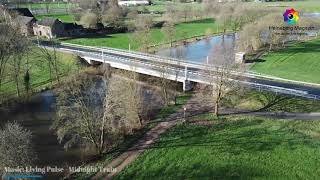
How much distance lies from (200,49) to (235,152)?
201ft

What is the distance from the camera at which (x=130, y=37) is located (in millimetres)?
102062

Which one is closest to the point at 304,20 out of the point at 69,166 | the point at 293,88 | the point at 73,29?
the point at 293,88

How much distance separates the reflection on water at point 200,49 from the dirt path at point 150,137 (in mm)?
27207

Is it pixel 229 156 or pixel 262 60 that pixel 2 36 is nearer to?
pixel 229 156

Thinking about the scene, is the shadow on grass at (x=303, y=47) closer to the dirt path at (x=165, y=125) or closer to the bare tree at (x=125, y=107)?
the dirt path at (x=165, y=125)

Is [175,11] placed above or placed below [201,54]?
above

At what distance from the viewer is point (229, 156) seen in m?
38.6

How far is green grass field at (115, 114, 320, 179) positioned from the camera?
1415 inches

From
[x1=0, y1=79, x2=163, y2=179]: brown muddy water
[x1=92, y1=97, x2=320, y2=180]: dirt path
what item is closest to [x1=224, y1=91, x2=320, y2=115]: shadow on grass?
[x1=92, y1=97, x2=320, y2=180]: dirt path

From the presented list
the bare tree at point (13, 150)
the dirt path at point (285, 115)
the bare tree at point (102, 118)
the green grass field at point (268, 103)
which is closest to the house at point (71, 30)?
the bare tree at point (102, 118)

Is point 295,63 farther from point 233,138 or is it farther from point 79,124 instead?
point 79,124

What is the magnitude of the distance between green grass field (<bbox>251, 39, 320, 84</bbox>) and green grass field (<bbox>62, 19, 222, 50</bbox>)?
3736 centimetres

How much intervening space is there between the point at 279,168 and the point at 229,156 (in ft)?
18.2

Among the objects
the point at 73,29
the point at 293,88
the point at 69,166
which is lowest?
the point at 69,166
